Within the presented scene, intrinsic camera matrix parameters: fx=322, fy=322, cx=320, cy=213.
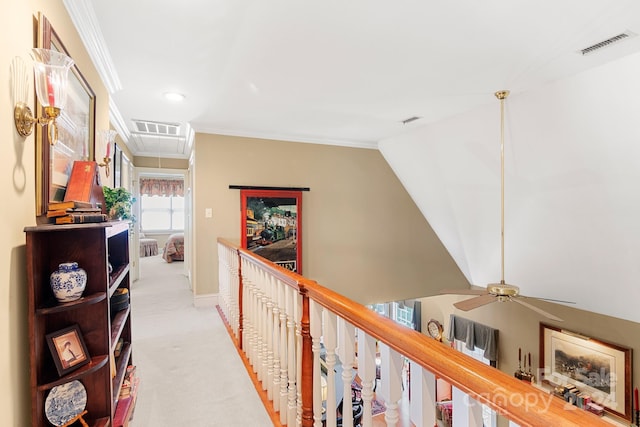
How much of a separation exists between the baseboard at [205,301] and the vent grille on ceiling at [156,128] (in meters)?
2.27

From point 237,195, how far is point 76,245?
2.98m

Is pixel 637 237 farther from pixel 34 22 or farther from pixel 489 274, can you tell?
pixel 34 22

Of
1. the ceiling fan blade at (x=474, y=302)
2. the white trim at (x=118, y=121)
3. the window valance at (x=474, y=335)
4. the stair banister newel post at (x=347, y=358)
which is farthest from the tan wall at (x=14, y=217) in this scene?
the window valance at (x=474, y=335)

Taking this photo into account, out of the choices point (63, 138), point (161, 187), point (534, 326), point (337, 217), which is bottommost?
point (534, 326)

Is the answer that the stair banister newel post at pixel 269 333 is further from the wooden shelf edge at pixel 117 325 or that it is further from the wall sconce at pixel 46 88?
the wall sconce at pixel 46 88

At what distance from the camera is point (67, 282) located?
4.24 feet

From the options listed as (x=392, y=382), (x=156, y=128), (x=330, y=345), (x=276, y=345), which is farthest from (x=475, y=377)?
(x=156, y=128)

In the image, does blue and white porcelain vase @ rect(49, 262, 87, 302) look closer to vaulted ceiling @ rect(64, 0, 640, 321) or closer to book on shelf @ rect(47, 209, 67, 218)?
book on shelf @ rect(47, 209, 67, 218)

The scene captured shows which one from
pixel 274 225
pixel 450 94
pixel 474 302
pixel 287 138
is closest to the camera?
pixel 474 302

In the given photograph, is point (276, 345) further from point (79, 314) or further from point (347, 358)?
point (79, 314)

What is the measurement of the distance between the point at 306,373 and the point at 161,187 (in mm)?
9880

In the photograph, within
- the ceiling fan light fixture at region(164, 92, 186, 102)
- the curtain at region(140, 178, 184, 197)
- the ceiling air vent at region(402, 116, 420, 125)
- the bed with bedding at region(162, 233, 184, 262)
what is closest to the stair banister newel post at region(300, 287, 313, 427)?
the ceiling fan light fixture at region(164, 92, 186, 102)

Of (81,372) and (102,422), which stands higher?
(81,372)

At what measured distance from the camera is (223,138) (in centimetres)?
432
